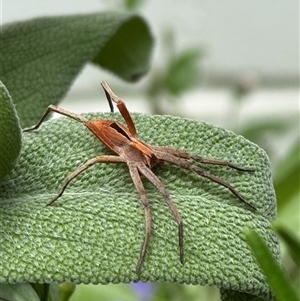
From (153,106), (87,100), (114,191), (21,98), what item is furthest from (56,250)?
(87,100)

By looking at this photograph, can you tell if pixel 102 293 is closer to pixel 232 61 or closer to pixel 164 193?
pixel 164 193

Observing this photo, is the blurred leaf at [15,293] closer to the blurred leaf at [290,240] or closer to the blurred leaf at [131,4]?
A: the blurred leaf at [290,240]

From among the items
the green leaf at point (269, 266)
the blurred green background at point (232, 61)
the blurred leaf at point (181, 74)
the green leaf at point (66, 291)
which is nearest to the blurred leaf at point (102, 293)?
the green leaf at point (66, 291)

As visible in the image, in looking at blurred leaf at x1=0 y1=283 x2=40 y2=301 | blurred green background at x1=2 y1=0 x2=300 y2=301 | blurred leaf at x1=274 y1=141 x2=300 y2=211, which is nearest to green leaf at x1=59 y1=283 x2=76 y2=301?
blurred leaf at x1=0 y1=283 x2=40 y2=301

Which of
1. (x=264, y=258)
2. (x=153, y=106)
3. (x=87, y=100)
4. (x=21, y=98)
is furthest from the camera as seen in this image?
(x=87, y=100)

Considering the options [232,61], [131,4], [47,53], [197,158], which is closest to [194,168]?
[197,158]

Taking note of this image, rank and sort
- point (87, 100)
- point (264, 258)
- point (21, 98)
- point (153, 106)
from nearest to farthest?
point (264, 258) < point (21, 98) < point (153, 106) < point (87, 100)

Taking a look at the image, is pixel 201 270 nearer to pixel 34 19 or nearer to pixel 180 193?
pixel 180 193
